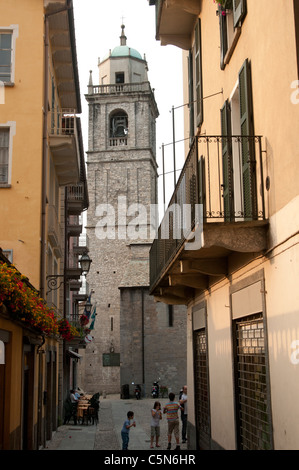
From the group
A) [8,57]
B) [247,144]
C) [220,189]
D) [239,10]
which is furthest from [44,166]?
[247,144]

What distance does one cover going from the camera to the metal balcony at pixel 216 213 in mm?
7379

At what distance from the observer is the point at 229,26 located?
950cm

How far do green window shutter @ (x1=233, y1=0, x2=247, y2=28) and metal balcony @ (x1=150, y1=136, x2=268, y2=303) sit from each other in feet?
5.36

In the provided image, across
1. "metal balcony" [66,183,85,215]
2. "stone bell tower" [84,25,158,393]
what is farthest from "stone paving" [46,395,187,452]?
"stone bell tower" [84,25,158,393]

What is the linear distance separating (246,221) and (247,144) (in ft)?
3.73

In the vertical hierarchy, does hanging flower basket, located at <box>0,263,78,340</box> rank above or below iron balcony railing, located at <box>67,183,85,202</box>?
below

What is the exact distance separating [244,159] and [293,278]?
2282 mm

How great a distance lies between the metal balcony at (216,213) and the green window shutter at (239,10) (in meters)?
1.63

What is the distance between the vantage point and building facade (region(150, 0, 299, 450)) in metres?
6.46

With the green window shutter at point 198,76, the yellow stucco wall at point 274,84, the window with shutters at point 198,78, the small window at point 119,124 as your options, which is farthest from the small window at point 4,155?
the small window at point 119,124

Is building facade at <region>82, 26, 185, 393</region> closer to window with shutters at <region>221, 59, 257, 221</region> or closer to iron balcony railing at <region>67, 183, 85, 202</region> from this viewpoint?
iron balcony railing at <region>67, 183, 85, 202</region>

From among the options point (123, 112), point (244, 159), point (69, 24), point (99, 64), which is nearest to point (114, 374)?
point (123, 112)

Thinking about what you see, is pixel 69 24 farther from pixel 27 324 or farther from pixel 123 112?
pixel 123 112

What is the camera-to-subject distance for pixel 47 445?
1744cm
